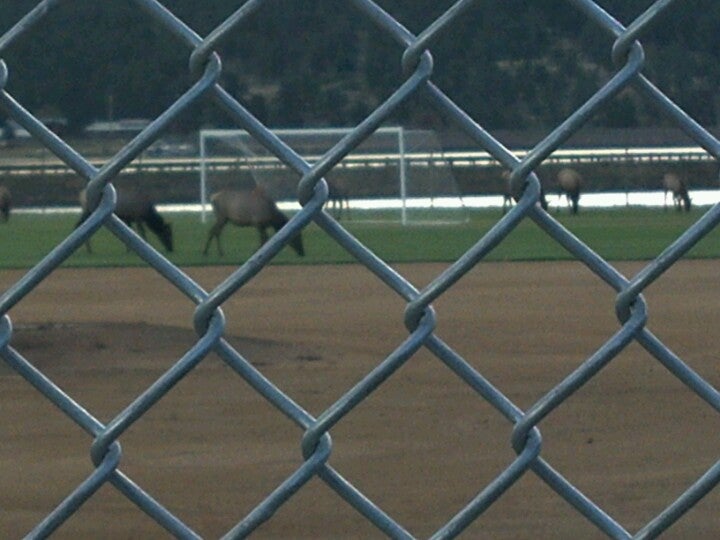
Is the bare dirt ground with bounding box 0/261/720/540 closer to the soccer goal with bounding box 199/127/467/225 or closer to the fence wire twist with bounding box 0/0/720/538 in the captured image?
the fence wire twist with bounding box 0/0/720/538

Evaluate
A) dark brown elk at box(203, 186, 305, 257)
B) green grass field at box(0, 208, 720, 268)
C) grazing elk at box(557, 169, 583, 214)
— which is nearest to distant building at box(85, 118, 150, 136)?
green grass field at box(0, 208, 720, 268)

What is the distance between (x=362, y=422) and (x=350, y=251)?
7383 mm

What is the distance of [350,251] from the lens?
2.16 meters

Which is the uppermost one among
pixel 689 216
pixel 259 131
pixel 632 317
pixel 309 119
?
pixel 259 131

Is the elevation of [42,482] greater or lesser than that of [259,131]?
lesser

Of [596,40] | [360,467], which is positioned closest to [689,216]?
[360,467]

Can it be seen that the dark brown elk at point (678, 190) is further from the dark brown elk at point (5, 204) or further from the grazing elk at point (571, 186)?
the dark brown elk at point (5, 204)

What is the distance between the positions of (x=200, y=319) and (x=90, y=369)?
10.2 m

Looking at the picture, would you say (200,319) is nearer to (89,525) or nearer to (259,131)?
(259,131)

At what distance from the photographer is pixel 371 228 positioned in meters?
40.3

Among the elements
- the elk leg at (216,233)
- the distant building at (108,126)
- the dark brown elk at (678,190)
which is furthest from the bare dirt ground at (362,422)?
the dark brown elk at (678,190)

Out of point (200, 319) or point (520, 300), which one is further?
point (520, 300)

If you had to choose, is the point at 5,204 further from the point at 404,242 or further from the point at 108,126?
the point at 108,126

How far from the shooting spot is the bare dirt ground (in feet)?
22.6
